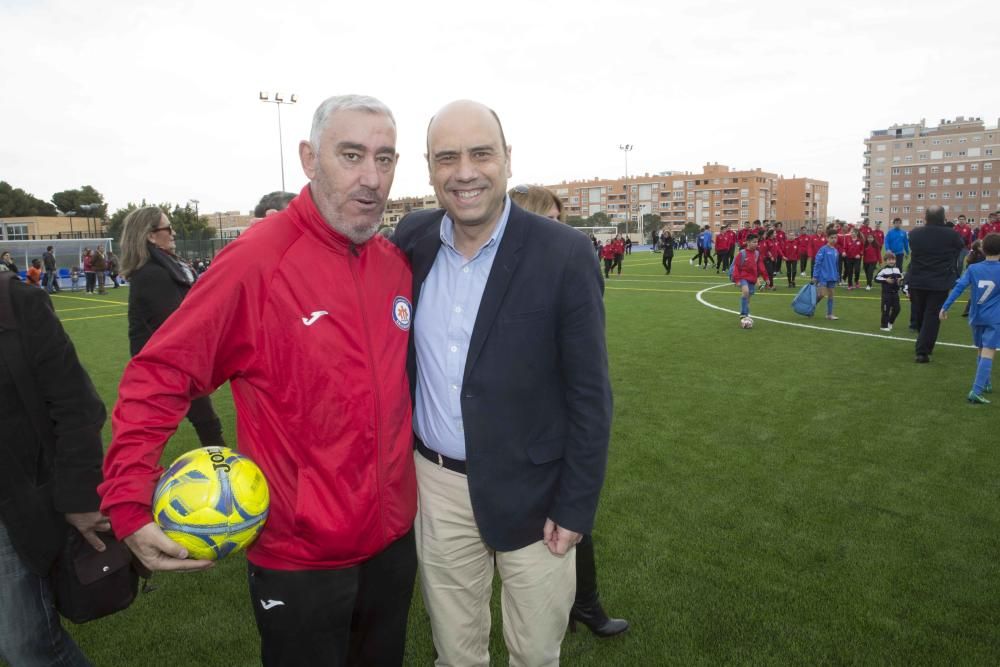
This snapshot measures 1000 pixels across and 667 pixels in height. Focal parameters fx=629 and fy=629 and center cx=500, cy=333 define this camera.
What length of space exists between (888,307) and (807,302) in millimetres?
1909

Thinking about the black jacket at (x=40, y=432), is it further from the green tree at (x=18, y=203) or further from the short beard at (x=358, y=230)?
the green tree at (x=18, y=203)

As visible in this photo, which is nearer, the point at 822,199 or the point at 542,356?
the point at 542,356

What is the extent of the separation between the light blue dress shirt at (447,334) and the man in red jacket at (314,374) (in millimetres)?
123

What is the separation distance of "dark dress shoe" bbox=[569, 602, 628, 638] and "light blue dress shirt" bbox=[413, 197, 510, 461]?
1.60 m

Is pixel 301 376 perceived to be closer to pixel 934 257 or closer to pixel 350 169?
pixel 350 169

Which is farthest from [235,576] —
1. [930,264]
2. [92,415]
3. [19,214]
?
[19,214]

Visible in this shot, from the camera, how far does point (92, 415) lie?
2.27 metres

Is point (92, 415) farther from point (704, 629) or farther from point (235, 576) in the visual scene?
point (704, 629)

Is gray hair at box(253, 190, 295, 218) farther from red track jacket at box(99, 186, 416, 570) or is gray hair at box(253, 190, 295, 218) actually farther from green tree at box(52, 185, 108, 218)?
green tree at box(52, 185, 108, 218)

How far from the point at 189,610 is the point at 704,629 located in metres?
3.00

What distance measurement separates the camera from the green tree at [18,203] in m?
77.1

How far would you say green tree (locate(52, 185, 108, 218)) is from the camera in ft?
276

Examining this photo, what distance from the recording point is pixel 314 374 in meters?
2.01

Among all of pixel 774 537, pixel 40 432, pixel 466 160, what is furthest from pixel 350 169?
pixel 774 537
